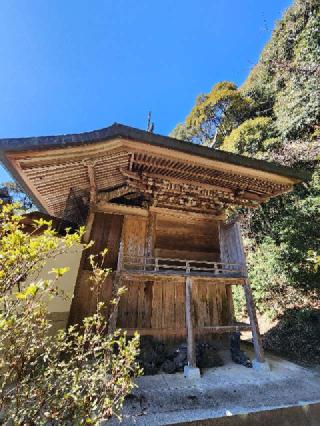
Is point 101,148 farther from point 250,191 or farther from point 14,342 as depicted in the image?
point 250,191

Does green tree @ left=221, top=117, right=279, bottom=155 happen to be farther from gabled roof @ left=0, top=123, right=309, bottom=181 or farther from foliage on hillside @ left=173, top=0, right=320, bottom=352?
gabled roof @ left=0, top=123, right=309, bottom=181

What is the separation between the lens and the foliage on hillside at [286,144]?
10531 mm

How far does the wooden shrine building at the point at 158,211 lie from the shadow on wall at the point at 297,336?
2897 mm

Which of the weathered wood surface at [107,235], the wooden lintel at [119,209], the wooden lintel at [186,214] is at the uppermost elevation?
the wooden lintel at [186,214]

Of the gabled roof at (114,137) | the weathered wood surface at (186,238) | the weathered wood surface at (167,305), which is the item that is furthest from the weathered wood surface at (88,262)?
the gabled roof at (114,137)

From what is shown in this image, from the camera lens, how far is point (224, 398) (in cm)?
473

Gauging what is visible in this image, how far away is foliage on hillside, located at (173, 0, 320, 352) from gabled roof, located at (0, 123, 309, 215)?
15.8 ft

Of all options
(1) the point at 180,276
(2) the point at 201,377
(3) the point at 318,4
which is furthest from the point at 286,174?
(3) the point at 318,4

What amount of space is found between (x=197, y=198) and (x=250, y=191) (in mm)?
1658

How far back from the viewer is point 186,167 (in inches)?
235

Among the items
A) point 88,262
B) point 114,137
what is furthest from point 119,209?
point 114,137

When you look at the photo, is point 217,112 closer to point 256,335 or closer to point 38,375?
point 256,335

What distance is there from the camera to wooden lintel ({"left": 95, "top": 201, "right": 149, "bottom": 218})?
7570 mm

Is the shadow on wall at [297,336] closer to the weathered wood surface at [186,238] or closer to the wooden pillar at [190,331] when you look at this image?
the weathered wood surface at [186,238]
